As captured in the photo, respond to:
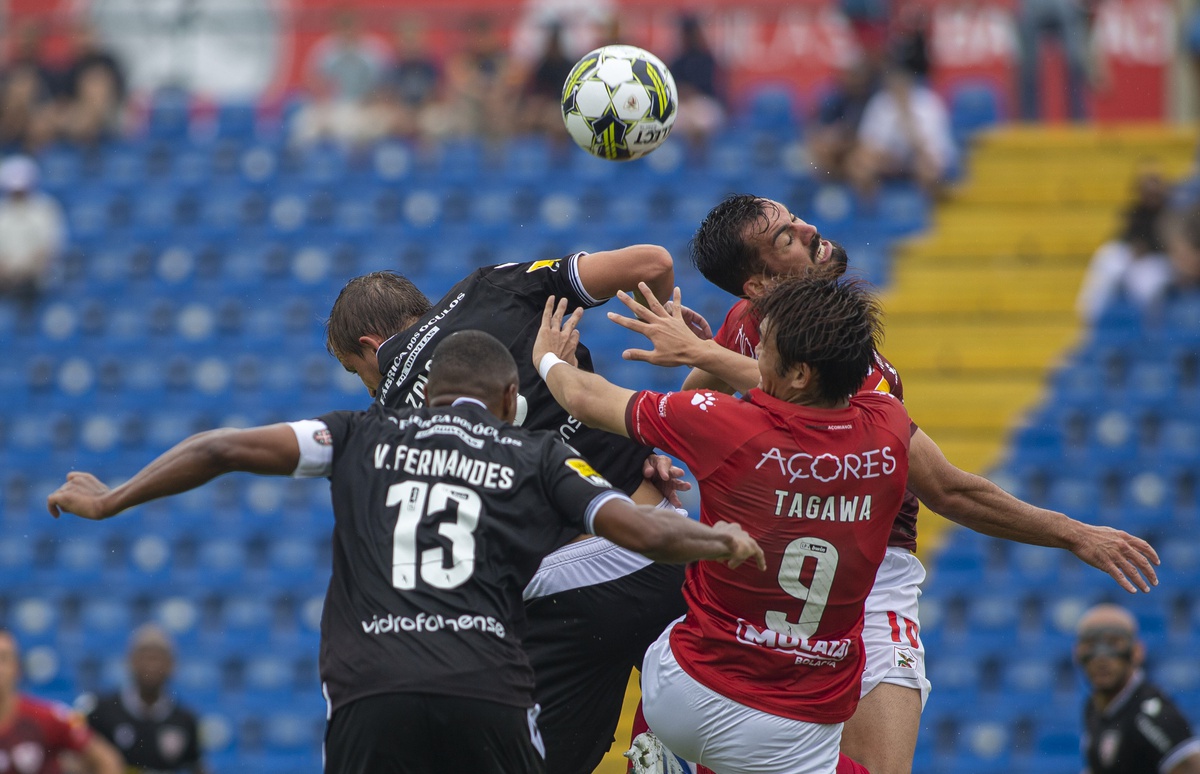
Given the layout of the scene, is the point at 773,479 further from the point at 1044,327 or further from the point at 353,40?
the point at 353,40

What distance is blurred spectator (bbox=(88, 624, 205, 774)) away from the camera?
11.3 metres

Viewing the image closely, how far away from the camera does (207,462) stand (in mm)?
5145

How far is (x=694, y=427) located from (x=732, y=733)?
1.03 m

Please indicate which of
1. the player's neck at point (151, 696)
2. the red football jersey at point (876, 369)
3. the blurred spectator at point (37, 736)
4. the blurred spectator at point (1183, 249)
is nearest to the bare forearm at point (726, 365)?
the red football jersey at point (876, 369)

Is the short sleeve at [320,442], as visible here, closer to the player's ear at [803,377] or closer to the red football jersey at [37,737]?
the player's ear at [803,377]

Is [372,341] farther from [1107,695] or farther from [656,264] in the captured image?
[1107,695]

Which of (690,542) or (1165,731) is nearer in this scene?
(690,542)

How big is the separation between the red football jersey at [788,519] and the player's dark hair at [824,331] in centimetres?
12

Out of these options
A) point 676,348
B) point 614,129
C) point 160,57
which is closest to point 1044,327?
point 614,129

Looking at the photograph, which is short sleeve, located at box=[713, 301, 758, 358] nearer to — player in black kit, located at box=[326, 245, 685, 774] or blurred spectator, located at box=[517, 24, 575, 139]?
player in black kit, located at box=[326, 245, 685, 774]

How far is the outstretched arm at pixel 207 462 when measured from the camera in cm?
514

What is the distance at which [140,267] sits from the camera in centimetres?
1636

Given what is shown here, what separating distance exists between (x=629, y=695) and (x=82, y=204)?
8002mm

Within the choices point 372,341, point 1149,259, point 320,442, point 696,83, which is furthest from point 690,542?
point 696,83
